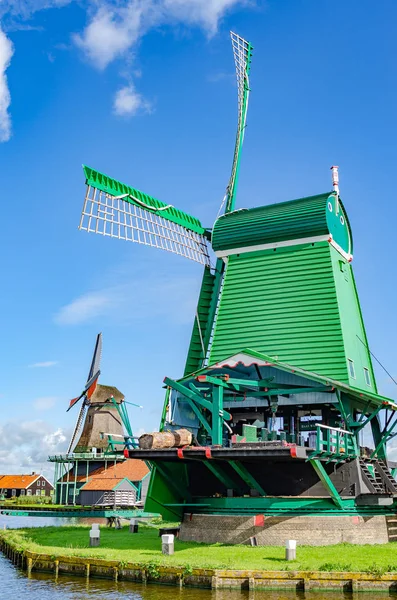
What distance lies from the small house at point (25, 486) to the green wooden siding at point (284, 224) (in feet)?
242

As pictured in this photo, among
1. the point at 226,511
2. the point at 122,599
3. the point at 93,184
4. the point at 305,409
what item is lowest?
the point at 122,599

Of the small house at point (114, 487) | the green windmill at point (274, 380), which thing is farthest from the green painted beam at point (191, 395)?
the small house at point (114, 487)

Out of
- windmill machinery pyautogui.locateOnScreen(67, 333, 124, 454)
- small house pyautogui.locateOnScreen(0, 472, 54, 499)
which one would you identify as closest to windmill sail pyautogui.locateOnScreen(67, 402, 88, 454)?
windmill machinery pyautogui.locateOnScreen(67, 333, 124, 454)

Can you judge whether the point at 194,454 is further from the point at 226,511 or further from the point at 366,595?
the point at 366,595

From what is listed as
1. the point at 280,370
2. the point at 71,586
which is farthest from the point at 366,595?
the point at 280,370

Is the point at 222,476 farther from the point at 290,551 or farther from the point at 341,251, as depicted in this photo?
the point at 341,251

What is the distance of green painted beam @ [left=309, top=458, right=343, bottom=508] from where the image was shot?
18000 millimetres

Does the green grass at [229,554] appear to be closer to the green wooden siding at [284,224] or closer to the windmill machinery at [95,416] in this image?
the green wooden siding at [284,224]

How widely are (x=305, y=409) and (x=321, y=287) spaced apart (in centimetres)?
410

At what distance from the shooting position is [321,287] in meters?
22.1

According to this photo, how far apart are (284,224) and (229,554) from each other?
11328mm

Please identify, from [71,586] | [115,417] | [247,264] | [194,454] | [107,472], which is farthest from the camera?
[115,417]

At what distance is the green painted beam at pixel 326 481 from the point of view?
18.0 m

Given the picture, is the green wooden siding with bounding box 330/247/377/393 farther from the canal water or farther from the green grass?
the canal water
